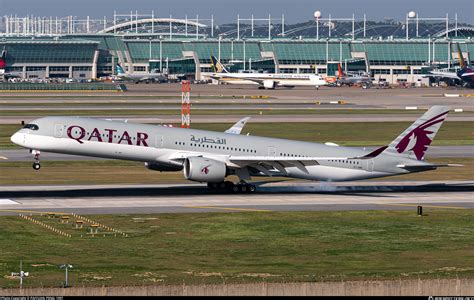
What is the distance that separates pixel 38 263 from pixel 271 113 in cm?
12767

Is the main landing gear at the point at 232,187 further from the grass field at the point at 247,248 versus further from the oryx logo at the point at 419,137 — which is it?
the oryx logo at the point at 419,137

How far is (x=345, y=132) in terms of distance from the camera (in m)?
140

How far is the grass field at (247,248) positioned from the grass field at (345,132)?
5490 cm

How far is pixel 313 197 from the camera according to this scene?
78812 millimetres

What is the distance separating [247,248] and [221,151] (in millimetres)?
22417

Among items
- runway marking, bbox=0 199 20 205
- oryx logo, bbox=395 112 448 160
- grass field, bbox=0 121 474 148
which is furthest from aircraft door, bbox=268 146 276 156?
grass field, bbox=0 121 474 148

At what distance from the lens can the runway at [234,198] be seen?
2840 inches

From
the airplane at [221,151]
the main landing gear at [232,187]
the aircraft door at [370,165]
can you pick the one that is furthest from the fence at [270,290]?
the main landing gear at [232,187]

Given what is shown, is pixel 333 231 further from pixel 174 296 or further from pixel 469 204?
pixel 174 296

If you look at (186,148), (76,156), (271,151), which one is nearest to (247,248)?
(186,148)

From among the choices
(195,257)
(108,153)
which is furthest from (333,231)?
(108,153)

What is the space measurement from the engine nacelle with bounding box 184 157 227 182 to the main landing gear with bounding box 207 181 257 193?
2.39m

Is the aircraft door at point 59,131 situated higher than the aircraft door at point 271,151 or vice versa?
the aircraft door at point 59,131

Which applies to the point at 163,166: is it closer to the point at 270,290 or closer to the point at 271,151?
the point at 271,151
